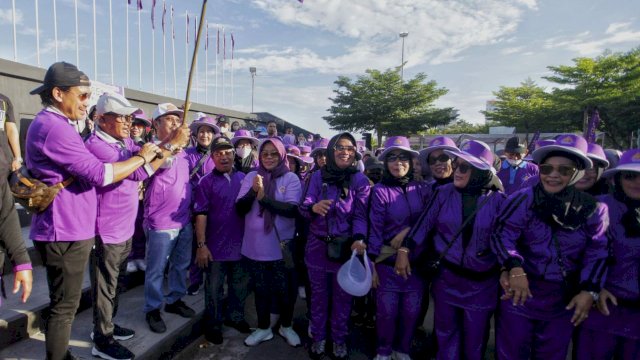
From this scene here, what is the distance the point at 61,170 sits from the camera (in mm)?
2168

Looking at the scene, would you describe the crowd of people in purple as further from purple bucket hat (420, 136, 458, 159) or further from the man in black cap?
the man in black cap

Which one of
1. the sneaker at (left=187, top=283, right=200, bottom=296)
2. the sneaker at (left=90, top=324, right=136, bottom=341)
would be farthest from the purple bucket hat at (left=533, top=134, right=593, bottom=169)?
the sneaker at (left=187, top=283, right=200, bottom=296)

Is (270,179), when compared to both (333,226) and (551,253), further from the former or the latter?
(551,253)

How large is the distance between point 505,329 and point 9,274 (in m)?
4.82

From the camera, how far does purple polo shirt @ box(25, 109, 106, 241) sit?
6.81 ft

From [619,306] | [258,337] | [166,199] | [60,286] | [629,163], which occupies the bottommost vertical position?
[258,337]

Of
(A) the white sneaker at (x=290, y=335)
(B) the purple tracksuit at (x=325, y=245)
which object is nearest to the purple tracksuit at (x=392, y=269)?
(B) the purple tracksuit at (x=325, y=245)

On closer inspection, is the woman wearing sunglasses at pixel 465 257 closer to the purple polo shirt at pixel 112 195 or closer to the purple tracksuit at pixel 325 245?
the purple tracksuit at pixel 325 245

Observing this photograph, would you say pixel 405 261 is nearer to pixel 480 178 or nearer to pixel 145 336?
pixel 480 178

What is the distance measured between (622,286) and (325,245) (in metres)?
2.23

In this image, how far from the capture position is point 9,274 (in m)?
3.60

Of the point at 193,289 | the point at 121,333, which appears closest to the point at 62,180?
the point at 121,333

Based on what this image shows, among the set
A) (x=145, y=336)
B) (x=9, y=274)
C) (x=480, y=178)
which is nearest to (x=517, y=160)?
(x=480, y=178)

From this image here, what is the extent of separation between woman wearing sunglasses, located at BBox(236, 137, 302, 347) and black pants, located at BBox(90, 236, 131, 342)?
3.69 feet
